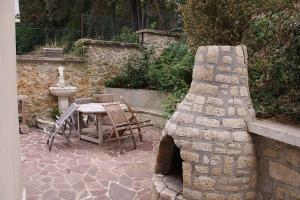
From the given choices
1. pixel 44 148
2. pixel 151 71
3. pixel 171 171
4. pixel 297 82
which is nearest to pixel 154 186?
pixel 171 171

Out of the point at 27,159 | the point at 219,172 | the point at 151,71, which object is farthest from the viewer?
the point at 151,71

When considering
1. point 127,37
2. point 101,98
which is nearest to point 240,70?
point 101,98

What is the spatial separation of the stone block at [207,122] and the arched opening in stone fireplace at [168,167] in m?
0.55

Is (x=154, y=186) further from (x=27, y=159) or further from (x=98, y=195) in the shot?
(x=27, y=159)

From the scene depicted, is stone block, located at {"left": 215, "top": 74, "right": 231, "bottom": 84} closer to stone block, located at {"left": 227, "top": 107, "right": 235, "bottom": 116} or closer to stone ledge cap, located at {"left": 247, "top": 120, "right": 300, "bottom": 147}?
stone block, located at {"left": 227, "top": 107, "right": 235, "bottom": 116}

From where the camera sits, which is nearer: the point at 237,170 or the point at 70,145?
the point at 237,170

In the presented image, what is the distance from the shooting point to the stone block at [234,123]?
10.1 feet

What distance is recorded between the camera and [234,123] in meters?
3.09

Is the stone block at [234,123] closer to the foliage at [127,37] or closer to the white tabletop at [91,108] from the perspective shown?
the white tabletop at [91,108]

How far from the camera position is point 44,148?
6.13 meters

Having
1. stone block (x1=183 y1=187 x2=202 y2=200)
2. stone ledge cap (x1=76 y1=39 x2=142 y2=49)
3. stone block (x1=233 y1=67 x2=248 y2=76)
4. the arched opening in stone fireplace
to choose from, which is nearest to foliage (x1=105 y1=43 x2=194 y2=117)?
stone ledge cap (x1=76 y1=39 x2=142 y2=49)

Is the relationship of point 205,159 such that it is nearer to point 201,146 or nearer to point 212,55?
point 201,146

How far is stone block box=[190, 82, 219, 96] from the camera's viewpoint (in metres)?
3.17

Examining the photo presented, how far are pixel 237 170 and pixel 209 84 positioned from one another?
921 millimetres
